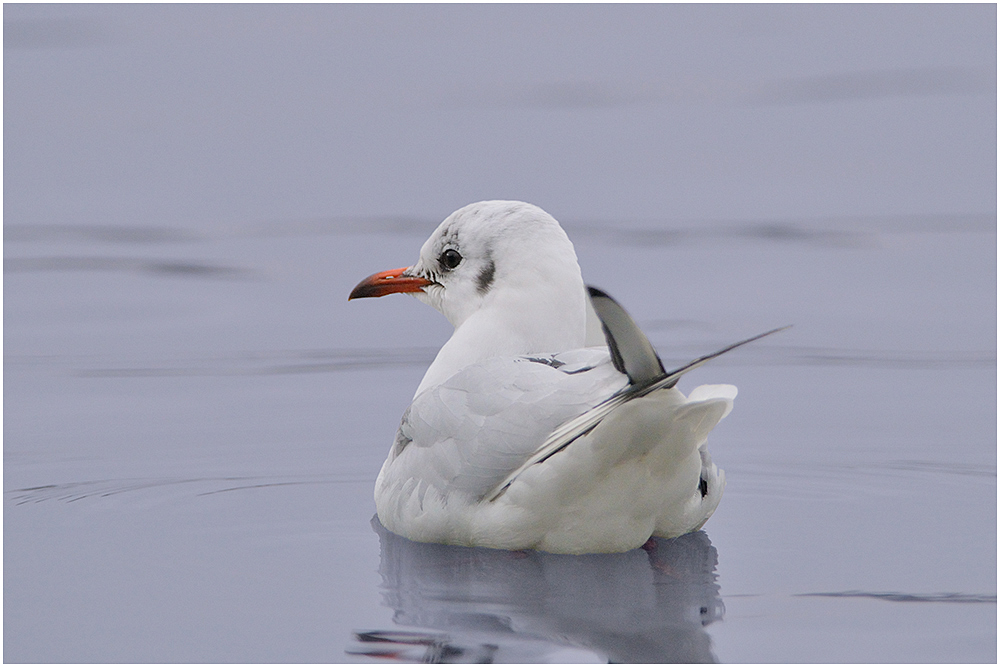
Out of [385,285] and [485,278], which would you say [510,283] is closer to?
[485,278]

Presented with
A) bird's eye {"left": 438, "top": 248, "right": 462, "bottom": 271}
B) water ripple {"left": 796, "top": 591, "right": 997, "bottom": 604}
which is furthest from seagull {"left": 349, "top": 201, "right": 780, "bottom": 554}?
water ripple {"left": 796, "top": 591, "right": 997, "bottom": 604}

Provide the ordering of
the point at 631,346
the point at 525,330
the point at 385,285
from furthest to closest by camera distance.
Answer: the point at 385,285
the point at 525,330
the point at 631,346

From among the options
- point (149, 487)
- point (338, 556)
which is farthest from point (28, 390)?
point (338, 556)

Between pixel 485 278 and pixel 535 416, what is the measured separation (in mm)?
1001

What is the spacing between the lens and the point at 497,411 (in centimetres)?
511

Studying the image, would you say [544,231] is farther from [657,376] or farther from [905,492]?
[905,492]

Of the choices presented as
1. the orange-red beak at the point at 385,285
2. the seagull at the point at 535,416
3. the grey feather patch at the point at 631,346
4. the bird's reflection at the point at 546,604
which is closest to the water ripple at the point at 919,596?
the bird's reflection at the point at 546,604

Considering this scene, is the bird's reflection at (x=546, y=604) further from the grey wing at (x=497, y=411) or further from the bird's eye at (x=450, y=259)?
the bird's eye at (x=450, y=259)

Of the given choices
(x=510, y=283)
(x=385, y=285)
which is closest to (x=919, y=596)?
(x=510, y=283)

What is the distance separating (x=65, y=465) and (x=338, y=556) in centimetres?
181

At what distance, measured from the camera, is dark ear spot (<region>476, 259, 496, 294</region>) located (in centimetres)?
580

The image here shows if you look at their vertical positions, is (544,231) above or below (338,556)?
above

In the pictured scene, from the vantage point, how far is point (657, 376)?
181 inches

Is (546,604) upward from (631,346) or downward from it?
downward
